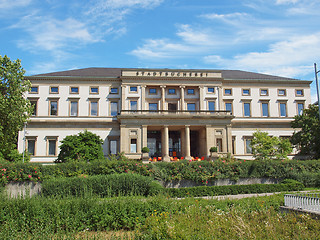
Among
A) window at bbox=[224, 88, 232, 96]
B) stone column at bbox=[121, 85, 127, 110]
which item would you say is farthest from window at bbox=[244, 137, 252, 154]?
stone column at bbox=[121, 85, 127, 110]

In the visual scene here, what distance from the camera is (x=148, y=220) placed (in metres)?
11.6

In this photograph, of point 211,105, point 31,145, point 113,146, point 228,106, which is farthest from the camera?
point 228,106

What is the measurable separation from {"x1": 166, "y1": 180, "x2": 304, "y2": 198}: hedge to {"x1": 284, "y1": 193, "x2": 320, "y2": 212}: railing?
23.5 feet

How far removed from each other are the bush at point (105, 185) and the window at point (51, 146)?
83.6 ft

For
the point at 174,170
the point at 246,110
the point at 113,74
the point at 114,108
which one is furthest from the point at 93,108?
the point at 174,170

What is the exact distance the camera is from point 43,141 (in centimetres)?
4438

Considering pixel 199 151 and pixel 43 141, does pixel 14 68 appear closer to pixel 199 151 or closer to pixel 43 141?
pixel 43 141

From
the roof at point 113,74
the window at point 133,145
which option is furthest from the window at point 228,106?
the window at point 133,145

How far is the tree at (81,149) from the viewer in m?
32.9

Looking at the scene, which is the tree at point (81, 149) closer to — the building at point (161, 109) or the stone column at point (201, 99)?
the building at point (161, 109)

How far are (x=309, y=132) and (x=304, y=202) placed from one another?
94.4 feet

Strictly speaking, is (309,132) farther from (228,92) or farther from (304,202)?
(304,202)

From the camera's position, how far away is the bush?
776 inches

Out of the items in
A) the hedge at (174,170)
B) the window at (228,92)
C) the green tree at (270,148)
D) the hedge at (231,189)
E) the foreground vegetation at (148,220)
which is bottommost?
the hedge at (231,189)
